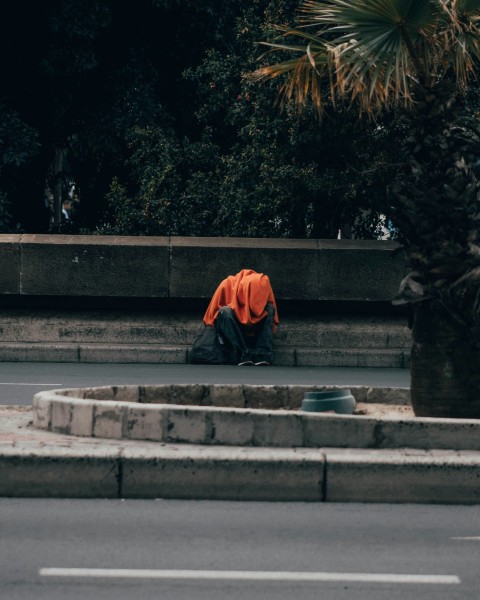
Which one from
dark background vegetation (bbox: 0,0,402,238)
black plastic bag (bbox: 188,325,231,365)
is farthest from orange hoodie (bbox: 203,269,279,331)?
dark background vegetation (bbox: 0,0,402,238)

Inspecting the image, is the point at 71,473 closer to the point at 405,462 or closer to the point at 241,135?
the point at 405,462

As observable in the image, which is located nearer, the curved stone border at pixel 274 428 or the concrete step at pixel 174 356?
the curved stone border at pixel 274 428

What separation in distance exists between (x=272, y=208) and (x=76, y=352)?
164 inches

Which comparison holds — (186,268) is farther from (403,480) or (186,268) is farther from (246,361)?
(403,480)

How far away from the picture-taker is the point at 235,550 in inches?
236

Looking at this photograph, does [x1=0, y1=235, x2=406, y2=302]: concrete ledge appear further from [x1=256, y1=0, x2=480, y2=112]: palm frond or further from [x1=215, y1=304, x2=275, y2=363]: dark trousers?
[x1=256, y1=0, x2=480, y2=112]: palm frond

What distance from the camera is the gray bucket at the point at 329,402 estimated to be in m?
8.53

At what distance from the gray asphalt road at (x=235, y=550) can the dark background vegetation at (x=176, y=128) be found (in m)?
9.70

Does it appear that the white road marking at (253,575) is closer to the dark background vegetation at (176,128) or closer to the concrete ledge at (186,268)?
the concrete ledge at (186,268)

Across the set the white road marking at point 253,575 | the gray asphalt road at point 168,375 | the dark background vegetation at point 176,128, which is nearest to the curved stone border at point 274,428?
the white road marking at point 253,575

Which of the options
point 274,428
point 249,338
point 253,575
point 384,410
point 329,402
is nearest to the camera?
point 253,575

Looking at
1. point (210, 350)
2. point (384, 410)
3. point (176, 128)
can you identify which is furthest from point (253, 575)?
point (176, 128)

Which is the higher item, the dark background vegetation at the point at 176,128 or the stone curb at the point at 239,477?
the dark background vegetation at the point at 176,128

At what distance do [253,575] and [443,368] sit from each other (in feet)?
10.8
